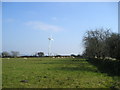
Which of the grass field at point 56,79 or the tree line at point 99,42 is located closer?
the grass field at point 56,79

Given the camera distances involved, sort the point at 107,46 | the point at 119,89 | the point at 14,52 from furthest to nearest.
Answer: the point at 14,52, the point at 107,46, the point at 119,89

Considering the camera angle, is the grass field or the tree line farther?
the tree line

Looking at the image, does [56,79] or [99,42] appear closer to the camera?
[56,79]

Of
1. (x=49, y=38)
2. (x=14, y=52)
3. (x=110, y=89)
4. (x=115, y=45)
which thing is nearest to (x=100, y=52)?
(x=115, y=45)

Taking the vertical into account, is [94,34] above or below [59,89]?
above

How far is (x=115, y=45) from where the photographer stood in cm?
5738

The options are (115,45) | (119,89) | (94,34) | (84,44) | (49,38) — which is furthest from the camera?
(49,38)

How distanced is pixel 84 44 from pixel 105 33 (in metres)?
11.3

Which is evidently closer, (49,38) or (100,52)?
(100,52)

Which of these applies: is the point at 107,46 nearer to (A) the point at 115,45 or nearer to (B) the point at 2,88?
(A) the point at 115,45

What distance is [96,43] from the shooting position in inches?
2820

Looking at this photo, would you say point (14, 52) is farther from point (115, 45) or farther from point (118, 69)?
point (118, 69)

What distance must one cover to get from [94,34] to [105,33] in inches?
152

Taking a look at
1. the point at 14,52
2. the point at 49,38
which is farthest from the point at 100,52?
the point at 14,52
